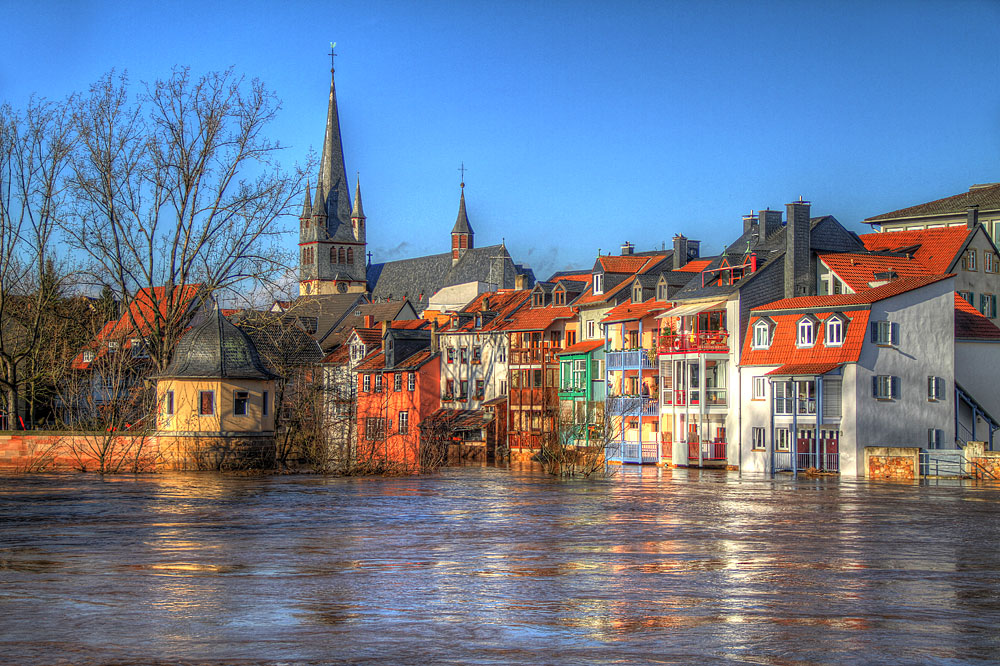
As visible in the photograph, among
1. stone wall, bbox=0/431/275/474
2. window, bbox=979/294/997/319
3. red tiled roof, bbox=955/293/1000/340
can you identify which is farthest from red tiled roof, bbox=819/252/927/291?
stone wall, bbox=0/431/275/474

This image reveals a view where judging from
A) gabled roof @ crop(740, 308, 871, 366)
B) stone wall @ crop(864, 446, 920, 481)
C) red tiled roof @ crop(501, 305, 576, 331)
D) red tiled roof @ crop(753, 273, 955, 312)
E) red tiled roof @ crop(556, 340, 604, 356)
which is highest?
red tiled roof @ crop(501, 305, 576, 331)

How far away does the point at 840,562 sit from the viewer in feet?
75.9

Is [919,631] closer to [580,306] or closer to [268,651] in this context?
[268,651]

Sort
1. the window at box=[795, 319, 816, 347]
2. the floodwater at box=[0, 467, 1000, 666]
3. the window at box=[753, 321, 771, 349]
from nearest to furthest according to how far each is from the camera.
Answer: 1. the floodwater at box=[0, 467, 1000, 666]
2. the window at box=[795, 319, 816, 347]
3. the window at box=[753, 321, 771, 349]

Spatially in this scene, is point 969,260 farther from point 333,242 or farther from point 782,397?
point 333,242

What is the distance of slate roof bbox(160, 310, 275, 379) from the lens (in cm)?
5403

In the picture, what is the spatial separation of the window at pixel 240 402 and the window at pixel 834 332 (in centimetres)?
2605

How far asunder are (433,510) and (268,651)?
21487 millimetres

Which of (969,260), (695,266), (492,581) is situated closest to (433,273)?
(695,266)

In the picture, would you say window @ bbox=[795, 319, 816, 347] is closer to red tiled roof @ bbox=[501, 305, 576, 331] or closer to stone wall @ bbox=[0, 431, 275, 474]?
stone wall @ bbox=[0, 431, 275, 474]

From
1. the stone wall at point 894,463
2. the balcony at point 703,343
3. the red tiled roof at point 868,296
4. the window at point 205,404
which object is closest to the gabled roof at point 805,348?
the red tiled roof at point 868,296

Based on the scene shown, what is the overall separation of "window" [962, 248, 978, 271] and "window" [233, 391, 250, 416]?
38.1 m

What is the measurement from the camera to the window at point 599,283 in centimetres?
8425

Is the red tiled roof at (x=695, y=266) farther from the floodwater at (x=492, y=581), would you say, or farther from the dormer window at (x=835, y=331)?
the floodwater at (x=492, y=581)
